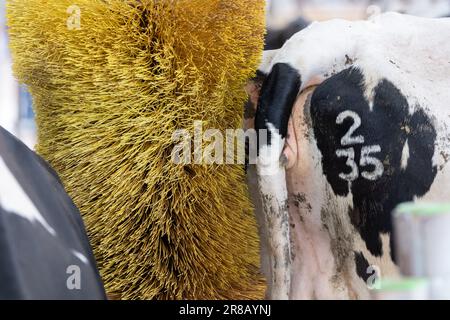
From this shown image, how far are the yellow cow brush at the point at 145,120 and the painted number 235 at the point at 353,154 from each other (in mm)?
135

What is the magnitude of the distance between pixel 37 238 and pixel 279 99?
12.2 inches

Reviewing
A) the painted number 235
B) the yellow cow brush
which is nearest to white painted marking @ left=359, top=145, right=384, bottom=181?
the painted number 235

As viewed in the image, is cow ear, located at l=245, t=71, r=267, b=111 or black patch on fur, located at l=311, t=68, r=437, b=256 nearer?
black patch on fur, located at l=311, t=68, r=437, b=256

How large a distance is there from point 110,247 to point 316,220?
24 cm

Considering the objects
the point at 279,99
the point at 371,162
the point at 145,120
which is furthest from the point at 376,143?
the point at 145,120

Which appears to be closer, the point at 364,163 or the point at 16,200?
the point at 16,200

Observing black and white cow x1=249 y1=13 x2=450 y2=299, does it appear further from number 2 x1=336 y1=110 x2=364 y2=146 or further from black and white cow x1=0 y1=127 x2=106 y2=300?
black and white cow x1=0 y1=127 x2=106 y2=300

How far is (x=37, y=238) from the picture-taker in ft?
1.27

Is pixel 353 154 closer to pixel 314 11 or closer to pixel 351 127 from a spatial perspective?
pixel 351 127

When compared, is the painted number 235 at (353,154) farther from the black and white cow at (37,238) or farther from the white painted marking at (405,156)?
the black and white cow at (37,238)

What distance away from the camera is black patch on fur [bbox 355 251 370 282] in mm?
556

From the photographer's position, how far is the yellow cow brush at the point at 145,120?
1.73ft

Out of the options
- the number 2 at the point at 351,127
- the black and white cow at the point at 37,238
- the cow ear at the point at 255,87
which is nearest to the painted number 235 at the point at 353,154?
the number 2 at the point at 351,127
